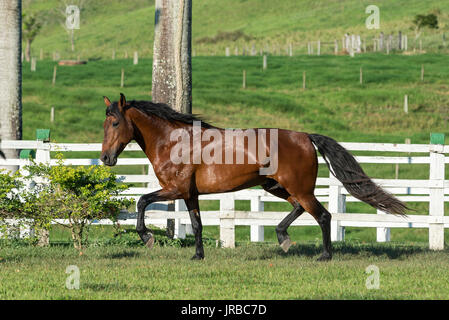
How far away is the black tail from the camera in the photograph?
36.2 ft

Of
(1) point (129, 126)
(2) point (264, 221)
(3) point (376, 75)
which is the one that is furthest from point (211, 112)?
(1) point (129, 126)

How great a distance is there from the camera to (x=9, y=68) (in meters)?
14.4

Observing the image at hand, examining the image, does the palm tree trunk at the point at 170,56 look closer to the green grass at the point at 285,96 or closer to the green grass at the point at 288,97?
the green grass at the point at 288,97

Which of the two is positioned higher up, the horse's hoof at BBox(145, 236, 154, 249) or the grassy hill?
the grassy hill

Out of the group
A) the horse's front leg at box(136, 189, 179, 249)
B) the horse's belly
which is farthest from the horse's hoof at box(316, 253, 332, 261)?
the horse's front leg at box(136, 189, 179, 249)

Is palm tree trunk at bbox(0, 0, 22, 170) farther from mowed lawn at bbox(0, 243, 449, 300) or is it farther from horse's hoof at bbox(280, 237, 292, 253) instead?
horse's hoof at bbox(280, 237, 292, 253)

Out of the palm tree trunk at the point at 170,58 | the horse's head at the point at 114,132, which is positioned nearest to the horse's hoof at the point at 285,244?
the horse's head at the point at 114,132

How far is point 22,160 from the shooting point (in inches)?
519

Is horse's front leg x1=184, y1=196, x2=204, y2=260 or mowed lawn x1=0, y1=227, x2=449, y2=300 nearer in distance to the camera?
mowed lawn x1=0, y1=227, x2=449, y2=300

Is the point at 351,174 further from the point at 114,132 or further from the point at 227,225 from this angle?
the point at 114,132

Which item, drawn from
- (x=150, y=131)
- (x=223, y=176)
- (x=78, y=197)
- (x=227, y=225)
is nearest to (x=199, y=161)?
(x=223, y=176)

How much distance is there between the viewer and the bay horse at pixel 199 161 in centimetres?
1052

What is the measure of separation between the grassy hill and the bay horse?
65.1 m
